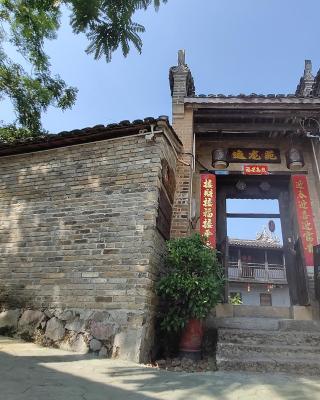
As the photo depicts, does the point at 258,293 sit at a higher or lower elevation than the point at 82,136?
lower

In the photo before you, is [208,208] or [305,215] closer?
[305,215]

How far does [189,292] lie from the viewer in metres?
5.07

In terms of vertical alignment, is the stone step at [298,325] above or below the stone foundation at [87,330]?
above

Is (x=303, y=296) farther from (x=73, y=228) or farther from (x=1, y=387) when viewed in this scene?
Answer: (x=1, y=387)

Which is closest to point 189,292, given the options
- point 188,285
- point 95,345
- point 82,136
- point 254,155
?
point 188,285

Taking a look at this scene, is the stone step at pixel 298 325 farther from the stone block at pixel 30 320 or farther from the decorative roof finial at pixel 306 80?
the decorative roof finial at pixel 306 80

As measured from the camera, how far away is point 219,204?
30.0ft

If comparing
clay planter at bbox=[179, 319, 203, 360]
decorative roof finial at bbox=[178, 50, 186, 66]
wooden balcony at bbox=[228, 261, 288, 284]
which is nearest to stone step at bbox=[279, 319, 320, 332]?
clay planter at bbox=[179, 319, 203, 360]

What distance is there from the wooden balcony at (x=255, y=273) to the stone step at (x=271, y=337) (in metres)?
15.7

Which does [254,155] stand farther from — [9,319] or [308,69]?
[9,319]

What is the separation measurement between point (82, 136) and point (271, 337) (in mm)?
4798

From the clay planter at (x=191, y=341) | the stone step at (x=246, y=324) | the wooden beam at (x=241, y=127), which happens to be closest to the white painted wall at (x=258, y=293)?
the wooden beam at (x=241, y=127)

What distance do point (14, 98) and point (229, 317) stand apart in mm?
8917

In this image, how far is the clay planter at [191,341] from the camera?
16.8 ft
